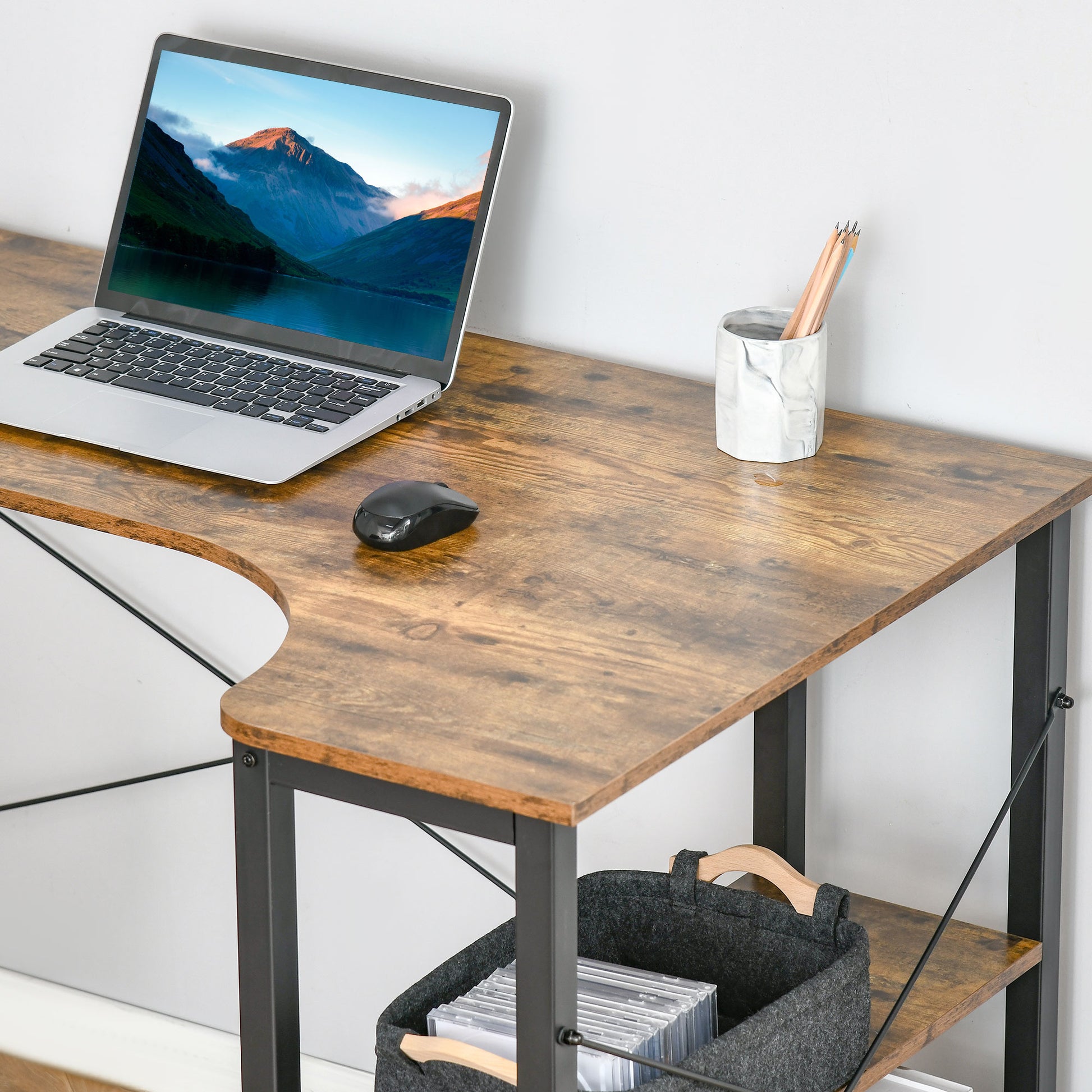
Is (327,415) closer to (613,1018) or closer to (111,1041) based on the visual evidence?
(613,1018)

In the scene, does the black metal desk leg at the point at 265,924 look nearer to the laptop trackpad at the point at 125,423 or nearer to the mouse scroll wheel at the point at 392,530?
the mouse scroll wheel at the point at 392,530

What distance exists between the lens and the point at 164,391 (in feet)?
4.24

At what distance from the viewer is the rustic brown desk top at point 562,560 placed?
0.85m

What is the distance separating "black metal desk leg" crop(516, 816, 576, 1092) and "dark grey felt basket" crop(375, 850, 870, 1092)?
Result: 0.12 meters

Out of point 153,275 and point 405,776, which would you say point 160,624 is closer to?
point 153,275

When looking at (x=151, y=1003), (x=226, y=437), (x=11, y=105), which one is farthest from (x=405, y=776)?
(x=151, y=1003)

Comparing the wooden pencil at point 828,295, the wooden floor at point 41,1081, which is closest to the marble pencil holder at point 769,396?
the wooden pencil at point 828,295

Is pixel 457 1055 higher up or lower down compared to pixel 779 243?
lower down

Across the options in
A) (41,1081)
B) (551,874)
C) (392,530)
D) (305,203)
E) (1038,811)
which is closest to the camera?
(551,874)

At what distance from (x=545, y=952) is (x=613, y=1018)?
0.26 meters

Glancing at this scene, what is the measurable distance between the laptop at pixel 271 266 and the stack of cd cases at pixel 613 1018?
409mm

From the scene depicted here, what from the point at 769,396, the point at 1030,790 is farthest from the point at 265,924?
the point at 1030,790

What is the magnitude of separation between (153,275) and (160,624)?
530 mm

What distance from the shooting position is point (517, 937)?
2.79 ft
